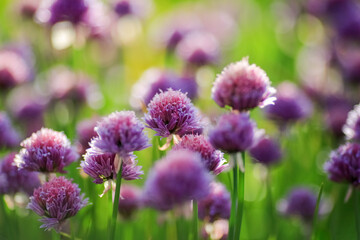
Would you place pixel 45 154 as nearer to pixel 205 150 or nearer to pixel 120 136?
pixel 120 136

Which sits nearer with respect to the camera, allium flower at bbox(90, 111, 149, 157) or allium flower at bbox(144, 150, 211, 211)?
allium flower at bbox(144, 150, 211, 211)

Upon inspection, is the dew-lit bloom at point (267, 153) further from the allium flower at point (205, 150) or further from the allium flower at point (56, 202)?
the allium flower at point (56, 202)

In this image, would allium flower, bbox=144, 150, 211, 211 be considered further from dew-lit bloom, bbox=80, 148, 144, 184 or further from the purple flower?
the purple flower

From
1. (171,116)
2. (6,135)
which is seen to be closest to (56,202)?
(171,116)

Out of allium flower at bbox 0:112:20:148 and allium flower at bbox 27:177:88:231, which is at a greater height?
allium flower at bbox 0:112:20:148

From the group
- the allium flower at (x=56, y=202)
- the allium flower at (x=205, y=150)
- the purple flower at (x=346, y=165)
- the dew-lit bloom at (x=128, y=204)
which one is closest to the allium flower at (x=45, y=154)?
the allium flower at (x=56, y=202)

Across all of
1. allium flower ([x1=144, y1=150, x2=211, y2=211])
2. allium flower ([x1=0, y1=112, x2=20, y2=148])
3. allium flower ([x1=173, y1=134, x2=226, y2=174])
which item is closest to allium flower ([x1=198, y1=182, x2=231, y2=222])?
allium flower ([x1=173, y1=134, x2=226, y2=174])
